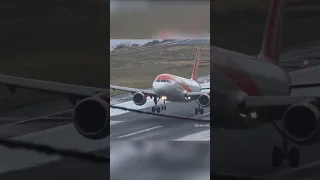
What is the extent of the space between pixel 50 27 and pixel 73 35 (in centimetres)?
24

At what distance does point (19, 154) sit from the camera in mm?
3879

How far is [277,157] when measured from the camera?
3824 mm

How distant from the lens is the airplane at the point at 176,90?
13.1 ft

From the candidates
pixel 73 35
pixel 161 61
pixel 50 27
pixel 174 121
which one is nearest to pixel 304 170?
pixel 174 121

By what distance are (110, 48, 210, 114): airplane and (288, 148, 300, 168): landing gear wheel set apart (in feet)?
3.03

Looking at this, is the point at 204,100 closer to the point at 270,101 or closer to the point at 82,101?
the point at 270,101

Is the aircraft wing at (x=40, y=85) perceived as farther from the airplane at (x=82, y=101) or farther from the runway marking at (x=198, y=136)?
the runway marking at (x=198, y=136)

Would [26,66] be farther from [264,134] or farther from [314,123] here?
[314,123]

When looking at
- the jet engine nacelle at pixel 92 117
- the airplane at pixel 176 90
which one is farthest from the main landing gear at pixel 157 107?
the jet engine nacelle at pixel 92 117

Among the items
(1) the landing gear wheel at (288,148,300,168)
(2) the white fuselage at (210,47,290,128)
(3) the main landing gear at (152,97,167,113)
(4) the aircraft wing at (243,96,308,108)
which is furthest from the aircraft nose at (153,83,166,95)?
(1) the landing gear wheel at (288,148,300,168)

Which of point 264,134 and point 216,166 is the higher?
point 264,134

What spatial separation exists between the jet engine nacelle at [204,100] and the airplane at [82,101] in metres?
0.94

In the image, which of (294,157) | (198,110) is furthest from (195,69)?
(294,157)

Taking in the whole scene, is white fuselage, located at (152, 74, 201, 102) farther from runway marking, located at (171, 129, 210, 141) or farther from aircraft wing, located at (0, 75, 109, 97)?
aircraft wing, located at (0, 75, 109, 97)
